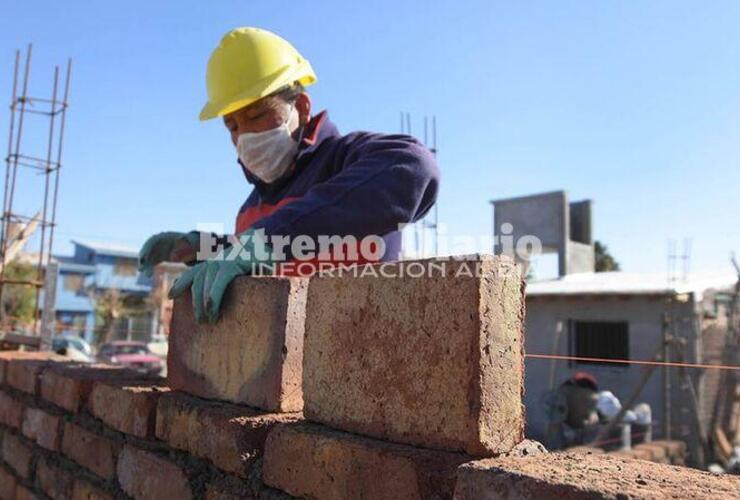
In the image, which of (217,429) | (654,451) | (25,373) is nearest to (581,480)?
(217,429)

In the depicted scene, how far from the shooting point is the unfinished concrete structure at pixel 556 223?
50.3ft

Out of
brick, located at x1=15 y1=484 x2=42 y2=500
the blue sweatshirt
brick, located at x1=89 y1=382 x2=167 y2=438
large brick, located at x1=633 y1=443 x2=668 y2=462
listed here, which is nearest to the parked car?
large brick, located at x1=633 y1=443 x2=668 y2=462

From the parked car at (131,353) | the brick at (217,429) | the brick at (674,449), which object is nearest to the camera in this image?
the brick at (217,429)

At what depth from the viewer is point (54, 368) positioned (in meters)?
2.77

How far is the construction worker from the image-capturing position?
1.58 meters

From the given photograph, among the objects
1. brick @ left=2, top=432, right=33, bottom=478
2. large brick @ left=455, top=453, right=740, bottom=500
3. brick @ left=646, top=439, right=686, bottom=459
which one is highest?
large brick @ left=455, top=453, right=740, bottom=500

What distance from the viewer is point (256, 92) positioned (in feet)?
6.57

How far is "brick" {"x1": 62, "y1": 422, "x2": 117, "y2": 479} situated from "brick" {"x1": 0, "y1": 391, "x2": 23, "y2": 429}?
746 millimetres

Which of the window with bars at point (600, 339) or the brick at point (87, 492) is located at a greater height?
the window with bars at point (600, 339)

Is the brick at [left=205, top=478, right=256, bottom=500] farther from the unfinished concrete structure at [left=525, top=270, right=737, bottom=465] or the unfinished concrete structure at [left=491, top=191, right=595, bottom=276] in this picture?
the unfinished concrete structure at [left=491, top=191, right=595, bottom=276]

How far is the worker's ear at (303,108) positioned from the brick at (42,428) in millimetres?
1583

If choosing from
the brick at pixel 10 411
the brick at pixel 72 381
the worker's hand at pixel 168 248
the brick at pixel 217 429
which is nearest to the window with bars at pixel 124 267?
the brick at pixel 10 411

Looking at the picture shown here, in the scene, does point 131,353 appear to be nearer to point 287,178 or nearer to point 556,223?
point 556,223

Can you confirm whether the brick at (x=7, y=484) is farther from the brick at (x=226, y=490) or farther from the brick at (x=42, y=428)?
the brick at (x=226, y=490)
